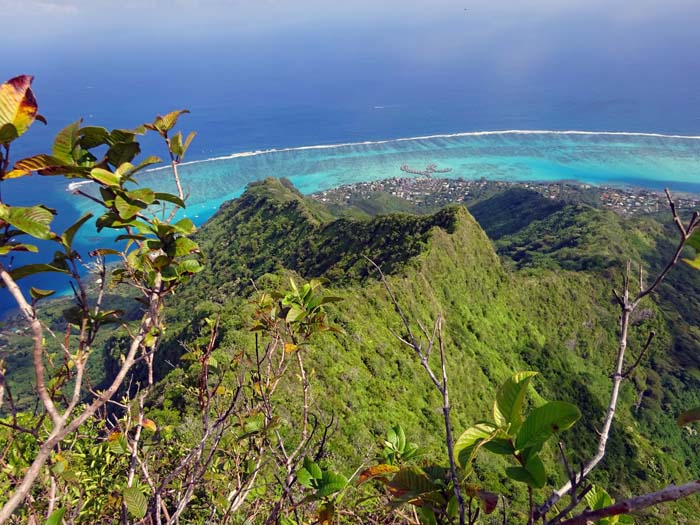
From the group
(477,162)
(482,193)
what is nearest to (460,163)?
(477,162)

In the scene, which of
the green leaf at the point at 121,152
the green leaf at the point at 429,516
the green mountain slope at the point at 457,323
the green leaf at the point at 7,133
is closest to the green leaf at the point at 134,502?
the green leaf at the point at 429,516

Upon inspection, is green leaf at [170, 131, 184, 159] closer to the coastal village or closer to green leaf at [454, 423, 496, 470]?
green leaf at [454, 423, 496, 470]

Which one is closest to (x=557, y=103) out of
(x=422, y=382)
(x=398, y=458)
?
(x=422, y=382)

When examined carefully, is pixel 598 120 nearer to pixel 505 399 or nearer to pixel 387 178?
pixel 387 178

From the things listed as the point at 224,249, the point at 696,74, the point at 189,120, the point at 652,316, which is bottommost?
the point at 652,316

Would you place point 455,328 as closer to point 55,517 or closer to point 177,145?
point 177,145

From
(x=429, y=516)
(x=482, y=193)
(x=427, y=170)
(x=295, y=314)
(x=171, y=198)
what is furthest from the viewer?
(x=427, y=170)

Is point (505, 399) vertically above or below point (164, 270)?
below

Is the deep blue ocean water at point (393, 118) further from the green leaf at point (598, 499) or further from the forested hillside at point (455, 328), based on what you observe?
the green leaf at point (598, 499)
